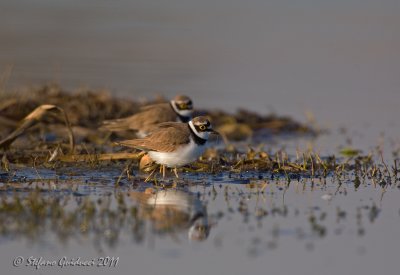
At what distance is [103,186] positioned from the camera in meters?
9.05

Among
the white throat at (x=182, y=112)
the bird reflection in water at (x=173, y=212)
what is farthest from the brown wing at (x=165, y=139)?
the white throat at (x=182, y=112)

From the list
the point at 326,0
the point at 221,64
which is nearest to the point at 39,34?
the point at 221,64

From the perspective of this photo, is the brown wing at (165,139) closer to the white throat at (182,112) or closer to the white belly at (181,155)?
the white belly at (181,155)

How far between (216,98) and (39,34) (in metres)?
9.74

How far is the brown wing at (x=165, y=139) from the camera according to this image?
9.48m

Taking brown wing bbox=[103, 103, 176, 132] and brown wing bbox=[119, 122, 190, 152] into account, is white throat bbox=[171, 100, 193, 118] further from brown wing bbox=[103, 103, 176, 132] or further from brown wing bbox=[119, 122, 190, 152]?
brown wing bbox=[119, 122, 190, 152]

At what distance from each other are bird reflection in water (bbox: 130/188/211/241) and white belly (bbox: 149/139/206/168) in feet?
1.70

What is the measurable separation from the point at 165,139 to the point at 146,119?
2544mm

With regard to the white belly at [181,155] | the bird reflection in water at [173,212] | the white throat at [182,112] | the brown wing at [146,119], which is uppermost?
the white throat at [182,112]

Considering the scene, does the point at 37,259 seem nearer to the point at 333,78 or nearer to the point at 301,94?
the point at 301,94

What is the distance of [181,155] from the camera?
9.39 m

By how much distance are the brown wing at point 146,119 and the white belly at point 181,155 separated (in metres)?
2.44

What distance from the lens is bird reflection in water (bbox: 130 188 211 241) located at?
7.24m

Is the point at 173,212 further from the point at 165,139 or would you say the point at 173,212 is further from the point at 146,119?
the point at 146,119
